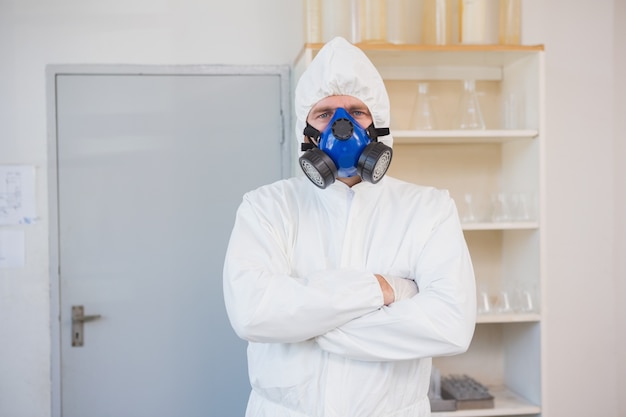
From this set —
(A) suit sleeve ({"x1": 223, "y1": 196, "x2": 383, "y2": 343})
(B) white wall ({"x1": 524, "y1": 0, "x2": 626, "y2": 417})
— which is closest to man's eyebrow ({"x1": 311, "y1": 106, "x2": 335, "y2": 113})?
(A) suit sleeve ({"x1": 223, "y1": 196, "x2": 383, "y2": 343})

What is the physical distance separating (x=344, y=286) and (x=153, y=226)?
4.93 feet

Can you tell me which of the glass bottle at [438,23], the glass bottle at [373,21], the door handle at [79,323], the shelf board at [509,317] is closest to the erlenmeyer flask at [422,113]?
the glass bottle at [438,23]

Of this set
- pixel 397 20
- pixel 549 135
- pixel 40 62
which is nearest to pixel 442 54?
pixel 397 20

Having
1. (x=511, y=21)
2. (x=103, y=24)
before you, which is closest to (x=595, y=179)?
(x=511, y=21)

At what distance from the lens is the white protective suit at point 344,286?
5.80ft

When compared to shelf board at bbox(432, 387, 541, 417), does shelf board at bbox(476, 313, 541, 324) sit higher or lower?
higher

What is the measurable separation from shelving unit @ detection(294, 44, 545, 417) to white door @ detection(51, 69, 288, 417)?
16.1 inches

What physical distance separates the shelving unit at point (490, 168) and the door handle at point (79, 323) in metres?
1.32

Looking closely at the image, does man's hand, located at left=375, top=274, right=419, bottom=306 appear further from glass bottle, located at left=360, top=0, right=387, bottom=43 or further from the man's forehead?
glass bottle, located at left=360, top=0, right=387, bottom=43

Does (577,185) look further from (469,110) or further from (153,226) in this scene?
(153,226)

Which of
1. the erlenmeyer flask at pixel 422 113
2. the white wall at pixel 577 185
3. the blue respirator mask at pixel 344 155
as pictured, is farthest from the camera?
the white wall at pixel 577 185

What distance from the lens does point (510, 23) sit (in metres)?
2.86

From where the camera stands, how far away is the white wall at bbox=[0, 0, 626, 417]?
3021 mm

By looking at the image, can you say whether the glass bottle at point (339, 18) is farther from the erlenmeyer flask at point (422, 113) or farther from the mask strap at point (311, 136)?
the mask strap at point (311, 136)
